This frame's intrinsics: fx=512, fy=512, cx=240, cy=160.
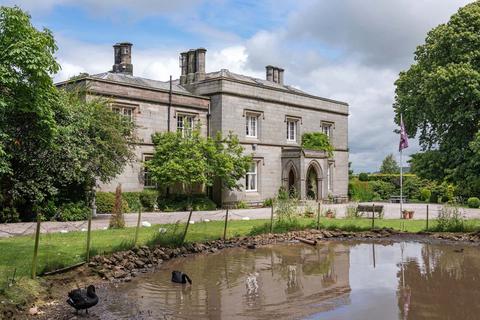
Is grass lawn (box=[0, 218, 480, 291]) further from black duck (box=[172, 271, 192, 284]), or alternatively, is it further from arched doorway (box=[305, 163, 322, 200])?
arched doorway (box=[305, 163, 322, 200])

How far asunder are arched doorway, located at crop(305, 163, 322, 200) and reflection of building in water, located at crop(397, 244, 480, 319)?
2078 cm

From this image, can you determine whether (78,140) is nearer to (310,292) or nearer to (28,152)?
(28,152)

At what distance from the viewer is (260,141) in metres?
34.9

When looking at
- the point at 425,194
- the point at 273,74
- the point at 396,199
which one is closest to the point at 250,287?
the point at 396,199

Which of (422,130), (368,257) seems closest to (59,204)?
Answer: (368,257)

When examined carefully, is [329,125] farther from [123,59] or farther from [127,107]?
[127,107]

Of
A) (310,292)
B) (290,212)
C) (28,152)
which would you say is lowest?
(310,292)

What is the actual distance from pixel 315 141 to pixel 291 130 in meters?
2.17

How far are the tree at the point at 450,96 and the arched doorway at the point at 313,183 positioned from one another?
265 inches

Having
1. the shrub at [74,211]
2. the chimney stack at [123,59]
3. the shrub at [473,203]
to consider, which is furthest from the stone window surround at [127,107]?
the shrub at [473,203]

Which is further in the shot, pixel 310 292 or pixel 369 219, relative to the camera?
pixel 369 219

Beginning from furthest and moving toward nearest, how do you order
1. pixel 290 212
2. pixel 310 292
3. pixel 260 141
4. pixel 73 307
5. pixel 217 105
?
pixel 260 141
pixel 217 105
pixel 290 212
pixel 310 292
pixel 73 307

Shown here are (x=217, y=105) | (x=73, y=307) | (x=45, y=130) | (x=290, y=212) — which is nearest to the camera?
(x=73, y=307)

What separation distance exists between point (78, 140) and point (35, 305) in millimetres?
13199
